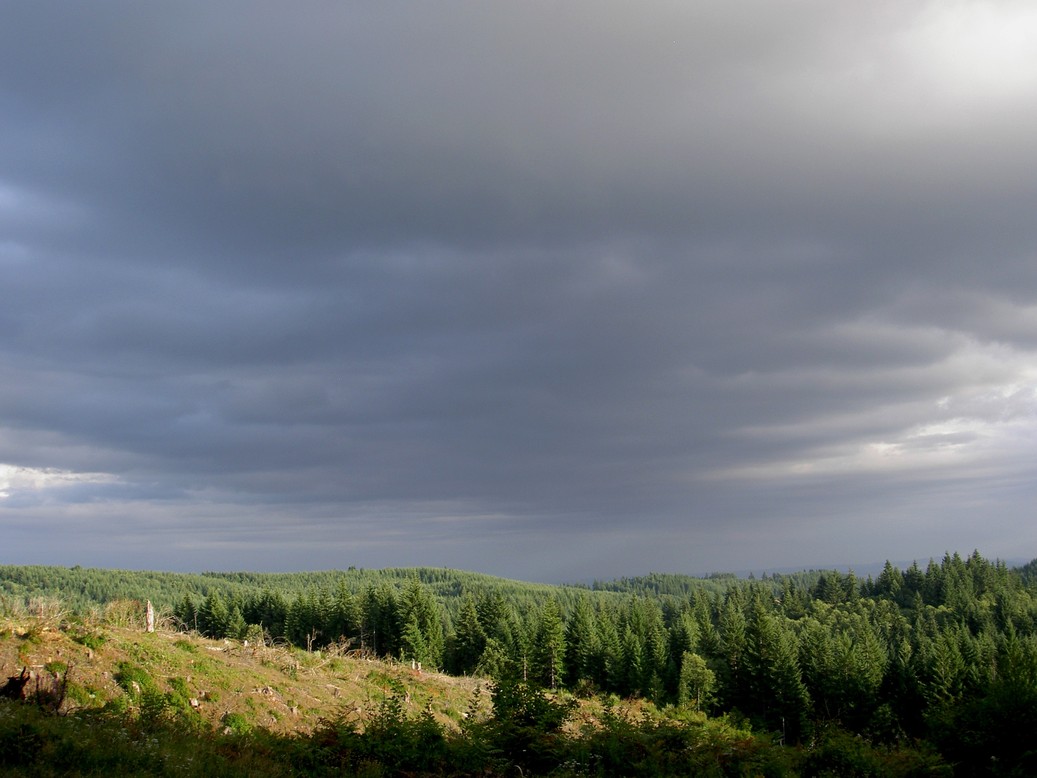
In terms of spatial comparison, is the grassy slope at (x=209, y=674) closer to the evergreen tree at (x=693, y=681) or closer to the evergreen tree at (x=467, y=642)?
the evergreen tree at (x=693, y=681)

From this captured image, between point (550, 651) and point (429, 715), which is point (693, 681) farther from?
point (429, 715)

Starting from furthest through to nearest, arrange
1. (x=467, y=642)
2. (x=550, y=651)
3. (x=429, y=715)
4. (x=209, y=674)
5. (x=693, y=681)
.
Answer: (x=467, y=642)
(x=550, y=651)
(x=693, y=681)
(x=209, y=674)
(x=429, y=715)

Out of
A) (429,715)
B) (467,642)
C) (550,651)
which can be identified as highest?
(429,715)

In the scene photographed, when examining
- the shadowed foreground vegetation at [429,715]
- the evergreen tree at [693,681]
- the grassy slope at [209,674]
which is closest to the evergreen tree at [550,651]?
the shadowed foreground vegetation at [429,715]

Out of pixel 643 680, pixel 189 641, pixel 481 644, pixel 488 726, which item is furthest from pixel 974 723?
pixel 481 644

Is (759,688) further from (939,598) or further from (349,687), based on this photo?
(939,598)

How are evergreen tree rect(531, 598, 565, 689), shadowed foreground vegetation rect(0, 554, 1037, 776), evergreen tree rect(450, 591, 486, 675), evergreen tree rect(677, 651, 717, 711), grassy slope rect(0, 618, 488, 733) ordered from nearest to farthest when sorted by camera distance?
shadowed foreground vegetation rect(0, 554, 1037, 776)
grassy slope rect(0, 618, 488, 733)
evergreen tree rect(677, 651, 717, 711)
evergreen tree rect(531, 598, 565, 689)
evergreen tree rect(450, 591, 486, 675)

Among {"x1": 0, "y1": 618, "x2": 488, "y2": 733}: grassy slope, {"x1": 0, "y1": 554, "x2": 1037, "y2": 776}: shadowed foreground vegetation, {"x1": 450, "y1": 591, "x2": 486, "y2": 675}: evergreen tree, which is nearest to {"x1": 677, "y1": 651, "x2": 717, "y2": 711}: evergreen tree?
{"x1": 0, "y1": 554, "x2": 1037, "y2": 776}: shadowed foreground vegetation

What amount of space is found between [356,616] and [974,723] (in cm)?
7994

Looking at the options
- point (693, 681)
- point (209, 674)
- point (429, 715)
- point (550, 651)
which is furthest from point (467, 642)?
point (429, 715)

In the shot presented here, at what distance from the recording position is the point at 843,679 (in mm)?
61188

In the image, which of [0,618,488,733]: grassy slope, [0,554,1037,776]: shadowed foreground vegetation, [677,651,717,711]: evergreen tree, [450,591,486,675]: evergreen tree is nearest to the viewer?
[0,554,1037,776]: shadowed foreground vegetation

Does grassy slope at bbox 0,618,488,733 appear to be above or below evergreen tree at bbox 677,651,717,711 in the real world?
above

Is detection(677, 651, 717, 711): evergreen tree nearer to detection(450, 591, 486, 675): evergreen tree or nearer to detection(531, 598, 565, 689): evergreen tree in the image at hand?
detection(531, 598, 565, 689): evergreen tree
